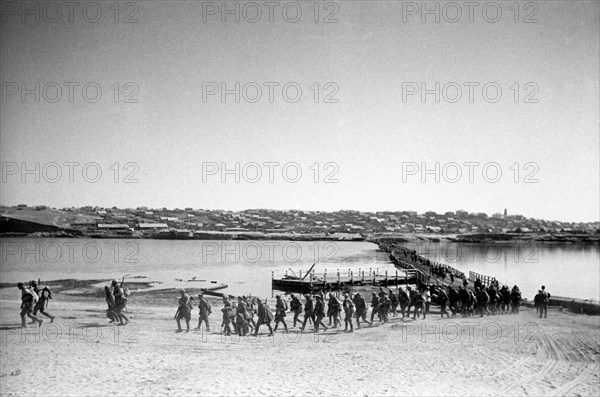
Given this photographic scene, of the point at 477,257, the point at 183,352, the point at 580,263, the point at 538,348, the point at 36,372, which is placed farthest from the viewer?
the point at 477,257

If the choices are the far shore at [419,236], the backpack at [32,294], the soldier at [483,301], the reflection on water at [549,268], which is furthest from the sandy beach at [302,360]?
the reflection on water at [549,268]

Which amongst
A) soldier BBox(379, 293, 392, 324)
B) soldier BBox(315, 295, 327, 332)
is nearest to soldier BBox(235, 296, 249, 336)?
soldier BBox(315, 295, 327, 332)

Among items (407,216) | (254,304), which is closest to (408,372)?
(254,304)

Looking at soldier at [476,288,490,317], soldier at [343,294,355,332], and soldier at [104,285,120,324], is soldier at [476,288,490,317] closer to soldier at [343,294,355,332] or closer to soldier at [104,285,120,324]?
soldier at [343,294,355,332]

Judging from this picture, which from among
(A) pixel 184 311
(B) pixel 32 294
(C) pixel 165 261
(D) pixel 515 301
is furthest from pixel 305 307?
(C) pixel 165 261

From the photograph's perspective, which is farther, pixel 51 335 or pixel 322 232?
pixel 322 232

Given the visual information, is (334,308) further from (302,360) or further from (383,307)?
(302,360)

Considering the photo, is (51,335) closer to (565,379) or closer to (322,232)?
(565,379)
